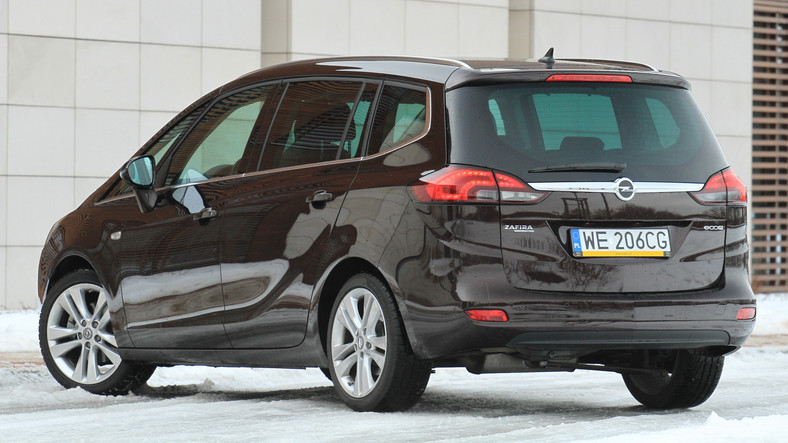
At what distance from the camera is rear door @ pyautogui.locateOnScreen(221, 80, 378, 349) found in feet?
23.6

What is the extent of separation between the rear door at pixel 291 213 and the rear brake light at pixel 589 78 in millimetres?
954

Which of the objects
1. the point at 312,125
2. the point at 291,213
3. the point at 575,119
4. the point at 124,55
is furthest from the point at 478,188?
the point at 124,55

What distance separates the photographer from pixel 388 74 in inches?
286

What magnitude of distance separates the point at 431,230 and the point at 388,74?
41.0 inches

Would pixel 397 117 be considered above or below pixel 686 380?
above

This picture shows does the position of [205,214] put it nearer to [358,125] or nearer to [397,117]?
[358,125]

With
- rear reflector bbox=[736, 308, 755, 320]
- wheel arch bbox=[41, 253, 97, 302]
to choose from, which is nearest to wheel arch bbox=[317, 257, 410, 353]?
rear reflector bbox=[736, 308, 755, 320]

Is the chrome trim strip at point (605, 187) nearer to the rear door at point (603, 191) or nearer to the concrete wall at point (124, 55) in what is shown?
the rear door at point (603, 191)

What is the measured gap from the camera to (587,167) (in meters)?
6.67

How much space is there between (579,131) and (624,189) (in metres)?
0.34

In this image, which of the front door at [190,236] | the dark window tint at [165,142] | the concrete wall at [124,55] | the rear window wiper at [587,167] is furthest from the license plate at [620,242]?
the concrete wall at [124,55]

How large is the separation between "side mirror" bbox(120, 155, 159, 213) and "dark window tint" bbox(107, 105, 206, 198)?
201 millimetres

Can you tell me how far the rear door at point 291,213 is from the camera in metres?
7.19

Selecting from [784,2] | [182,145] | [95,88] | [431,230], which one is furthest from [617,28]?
[431,230]
